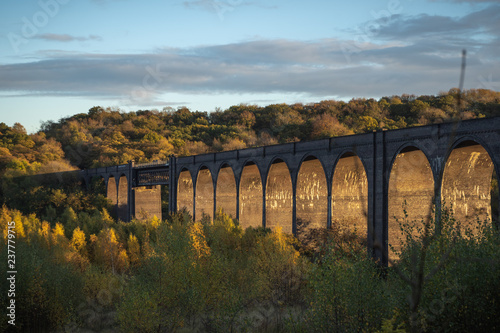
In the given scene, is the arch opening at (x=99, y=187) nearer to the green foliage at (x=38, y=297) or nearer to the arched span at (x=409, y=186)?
the green foliage at (x=38, y=297)

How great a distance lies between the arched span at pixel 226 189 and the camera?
41.2 metres

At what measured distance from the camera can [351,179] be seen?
30.5 metres

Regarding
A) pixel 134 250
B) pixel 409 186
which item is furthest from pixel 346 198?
pixel 134 250

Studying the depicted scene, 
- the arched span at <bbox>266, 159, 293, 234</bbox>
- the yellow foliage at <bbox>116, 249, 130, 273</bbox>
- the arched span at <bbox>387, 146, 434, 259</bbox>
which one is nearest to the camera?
the arched span at <bbox>387, 146, 434, 259</bbox>

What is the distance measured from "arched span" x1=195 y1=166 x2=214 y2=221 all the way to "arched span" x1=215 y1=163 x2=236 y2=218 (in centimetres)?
235

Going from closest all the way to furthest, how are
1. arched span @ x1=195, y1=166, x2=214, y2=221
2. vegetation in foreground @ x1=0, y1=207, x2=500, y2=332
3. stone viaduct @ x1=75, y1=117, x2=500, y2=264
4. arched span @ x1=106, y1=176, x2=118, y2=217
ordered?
vegetation in foreground @ x1=0, y1=207, x2=500, y2=332 < stone viaduct @ x1=75, y1=117, x2=500, y2=264 < arched span @ x1=195, y1=166, x2=214, y2=221 < arched span @ x1=106, y1=176, x2=118, y2=217

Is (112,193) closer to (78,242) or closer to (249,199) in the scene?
(249,199)

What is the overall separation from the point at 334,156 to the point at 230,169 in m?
13.1

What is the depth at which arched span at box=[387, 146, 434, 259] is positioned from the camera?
25.8 meters

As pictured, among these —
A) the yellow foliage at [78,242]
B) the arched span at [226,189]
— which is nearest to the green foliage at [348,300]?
the yellow foliage at [78,242]

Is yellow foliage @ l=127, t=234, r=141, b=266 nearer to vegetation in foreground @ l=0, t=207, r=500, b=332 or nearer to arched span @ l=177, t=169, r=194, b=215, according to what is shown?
vegetation in foreground @ l=0, t=207, r=500, b=332

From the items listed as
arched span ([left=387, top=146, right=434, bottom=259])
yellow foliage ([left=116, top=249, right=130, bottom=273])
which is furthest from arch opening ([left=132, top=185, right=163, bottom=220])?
arched span ([left=387, top=146, right=434, bottom=259])

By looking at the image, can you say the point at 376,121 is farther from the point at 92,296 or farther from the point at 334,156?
the point at 92,296

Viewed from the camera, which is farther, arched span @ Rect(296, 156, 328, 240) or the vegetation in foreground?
arched span @ Rect(296, 156, 328, 240)
